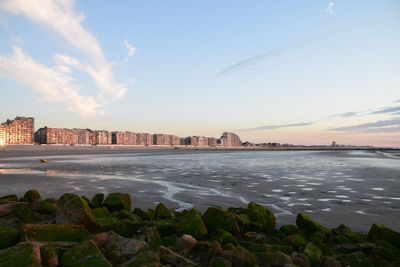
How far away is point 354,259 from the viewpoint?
5418mm

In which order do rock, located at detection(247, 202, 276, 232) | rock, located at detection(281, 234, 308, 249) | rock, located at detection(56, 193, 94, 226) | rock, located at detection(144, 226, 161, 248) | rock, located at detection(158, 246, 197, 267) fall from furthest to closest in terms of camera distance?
rock, located at detection(247, 202, 276, 232), rock, located at detection(56, 193, 94, 226), rock, located at detection(281, 234, 308, 249), rock, located at detection(144, 226, 161, 248), rock, located at detection(158, 246, 197, 267)

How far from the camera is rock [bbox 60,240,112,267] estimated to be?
4.64 m

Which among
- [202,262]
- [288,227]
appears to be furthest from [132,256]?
[288,227]

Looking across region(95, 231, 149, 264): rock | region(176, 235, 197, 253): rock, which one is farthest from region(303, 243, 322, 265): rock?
region(95, 231, 149, 264): rock

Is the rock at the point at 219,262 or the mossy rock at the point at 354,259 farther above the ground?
the rock at the point at 219,262

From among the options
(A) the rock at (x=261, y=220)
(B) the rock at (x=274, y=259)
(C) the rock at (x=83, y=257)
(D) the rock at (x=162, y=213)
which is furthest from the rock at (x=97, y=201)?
(B) the rock at (x=274, y=259)

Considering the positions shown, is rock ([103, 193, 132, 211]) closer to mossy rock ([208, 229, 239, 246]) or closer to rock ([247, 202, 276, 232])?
mossy rock ([208, 229, 239, 246])

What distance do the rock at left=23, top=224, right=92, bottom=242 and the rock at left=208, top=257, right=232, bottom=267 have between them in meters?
2.51

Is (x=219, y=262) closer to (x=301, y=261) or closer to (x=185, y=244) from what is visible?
(x=185, y=244)

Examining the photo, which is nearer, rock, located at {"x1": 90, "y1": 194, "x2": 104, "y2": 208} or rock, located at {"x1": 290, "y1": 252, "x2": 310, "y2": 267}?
rock, located at {"x1": 290, "y1": 252, "x2": 310, "y2": 267}

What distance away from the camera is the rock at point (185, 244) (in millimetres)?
5762

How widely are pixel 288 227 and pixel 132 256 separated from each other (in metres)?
4.08

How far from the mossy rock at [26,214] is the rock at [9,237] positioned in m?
1.82

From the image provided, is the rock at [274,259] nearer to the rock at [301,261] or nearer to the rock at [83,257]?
the rock at [301,261]
